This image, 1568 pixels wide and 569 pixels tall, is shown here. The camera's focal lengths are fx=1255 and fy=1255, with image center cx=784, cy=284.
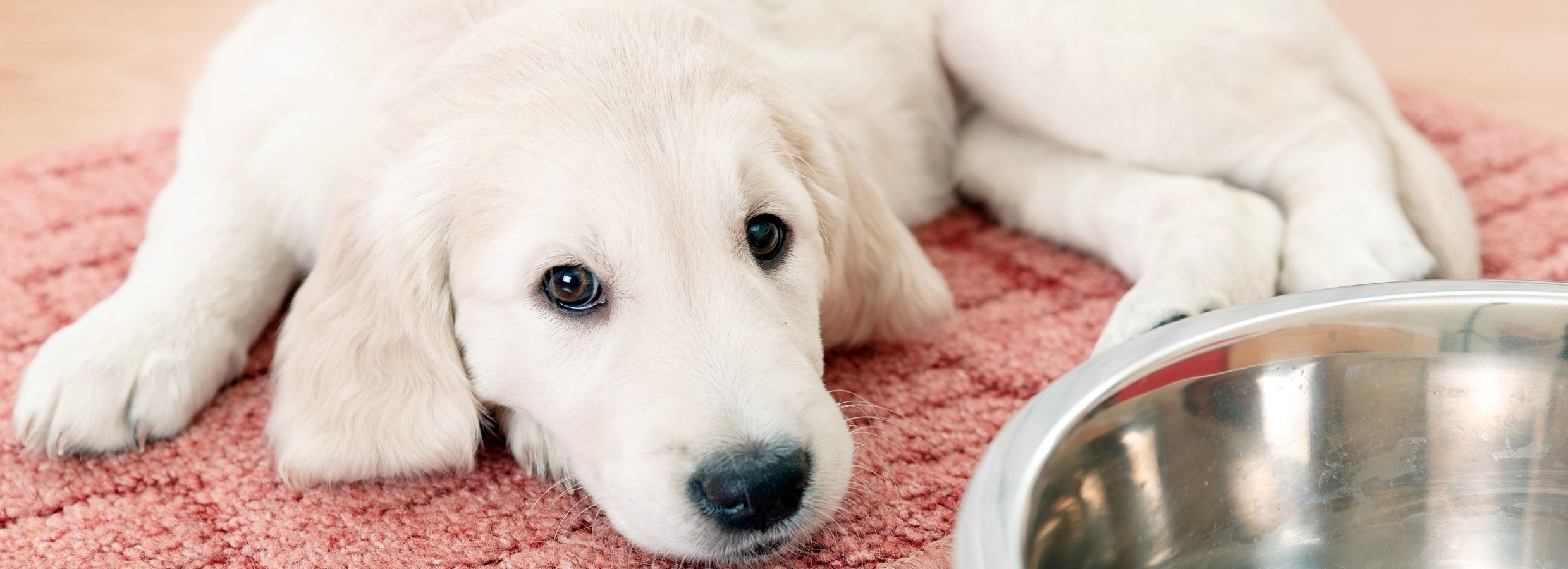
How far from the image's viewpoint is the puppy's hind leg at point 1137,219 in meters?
1.86

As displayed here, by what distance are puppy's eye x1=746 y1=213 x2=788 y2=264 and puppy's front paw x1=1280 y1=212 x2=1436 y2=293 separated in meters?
0.81

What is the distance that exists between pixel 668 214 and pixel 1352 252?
3.60 ft

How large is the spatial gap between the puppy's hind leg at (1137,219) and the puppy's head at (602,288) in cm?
55

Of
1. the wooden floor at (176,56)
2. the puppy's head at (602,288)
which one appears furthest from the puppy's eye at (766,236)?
the wooden floor at (176,56)

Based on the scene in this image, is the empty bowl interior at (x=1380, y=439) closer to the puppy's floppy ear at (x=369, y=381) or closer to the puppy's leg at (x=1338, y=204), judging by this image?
the puppy's leg at (x=1338, y=204)

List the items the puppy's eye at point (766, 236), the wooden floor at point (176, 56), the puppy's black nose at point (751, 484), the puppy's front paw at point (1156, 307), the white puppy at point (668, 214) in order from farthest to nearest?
the wooden floor at point (176, 56), the puppy's front paw at point (1156, 307), the puppy's eye at point (766, 236), the white puppy at point (668, 214), the puppy's black nose at point (751, 484)

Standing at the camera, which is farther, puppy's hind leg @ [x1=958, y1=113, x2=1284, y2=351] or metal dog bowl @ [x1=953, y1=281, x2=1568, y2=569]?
puppy's hind leg @ [x1=958, y1=113, x2=1284, y2=351]

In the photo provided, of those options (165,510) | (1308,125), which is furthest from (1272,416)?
(165,510)

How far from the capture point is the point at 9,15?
3658 millimetres

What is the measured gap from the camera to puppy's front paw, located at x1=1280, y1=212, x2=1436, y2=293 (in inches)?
73.3

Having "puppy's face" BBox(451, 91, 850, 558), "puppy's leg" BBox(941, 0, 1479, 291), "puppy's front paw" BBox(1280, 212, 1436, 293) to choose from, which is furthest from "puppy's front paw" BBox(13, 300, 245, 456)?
"puppy's front paw" BBox(1280, 212, 1436, 293)

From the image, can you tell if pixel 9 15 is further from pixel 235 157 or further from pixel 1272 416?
pixel 1272 416

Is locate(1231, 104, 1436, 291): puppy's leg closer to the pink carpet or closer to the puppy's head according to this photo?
the pink carpet

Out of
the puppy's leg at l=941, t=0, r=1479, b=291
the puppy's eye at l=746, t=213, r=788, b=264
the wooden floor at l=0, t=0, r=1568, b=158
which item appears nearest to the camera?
the puppy's eye at l=746, t=213, r=788, b=264
